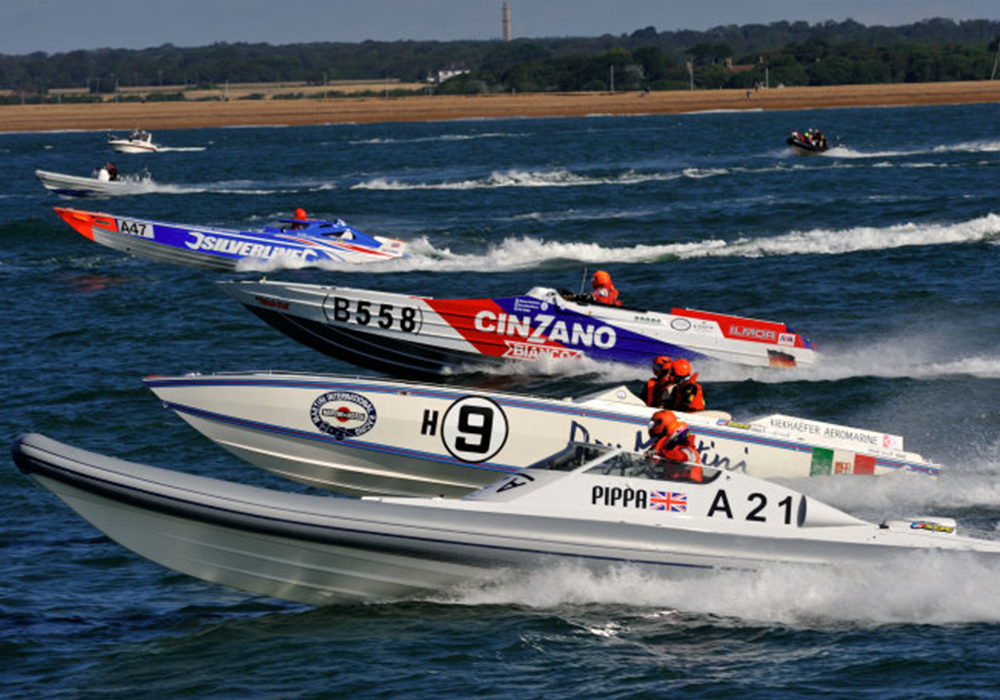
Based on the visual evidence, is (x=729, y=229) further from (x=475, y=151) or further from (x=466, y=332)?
(x=475, y=151)

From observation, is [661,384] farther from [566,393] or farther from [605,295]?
[605,295]

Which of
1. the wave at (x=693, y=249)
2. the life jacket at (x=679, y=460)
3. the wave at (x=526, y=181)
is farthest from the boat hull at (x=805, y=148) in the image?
the life jacket at (x=679, y=460)

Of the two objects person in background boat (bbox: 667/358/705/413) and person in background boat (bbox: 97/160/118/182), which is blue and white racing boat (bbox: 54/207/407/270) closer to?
person in background boat (bbox: 667/358/705/413)

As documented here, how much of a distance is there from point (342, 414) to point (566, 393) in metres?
5.93

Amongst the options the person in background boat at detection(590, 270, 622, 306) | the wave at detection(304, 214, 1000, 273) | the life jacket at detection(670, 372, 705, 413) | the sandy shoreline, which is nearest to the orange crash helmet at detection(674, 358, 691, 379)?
the life jacket at detection(670, 372, 705, 413)

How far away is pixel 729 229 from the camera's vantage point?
40188 millimetres

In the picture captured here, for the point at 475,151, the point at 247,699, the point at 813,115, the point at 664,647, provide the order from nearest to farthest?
the point at 247,699
the point at 664,647
the point at 475,151
the point at 813,115

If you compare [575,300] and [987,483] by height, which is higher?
[575,300]

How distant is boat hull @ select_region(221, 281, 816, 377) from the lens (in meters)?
22.0

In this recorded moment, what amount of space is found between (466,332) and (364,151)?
2569 inches

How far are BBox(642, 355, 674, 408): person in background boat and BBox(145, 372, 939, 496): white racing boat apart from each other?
0.17 metres

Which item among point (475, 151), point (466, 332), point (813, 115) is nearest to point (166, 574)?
point (466, 332)

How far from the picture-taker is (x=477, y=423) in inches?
645

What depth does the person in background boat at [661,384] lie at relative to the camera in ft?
54.0
